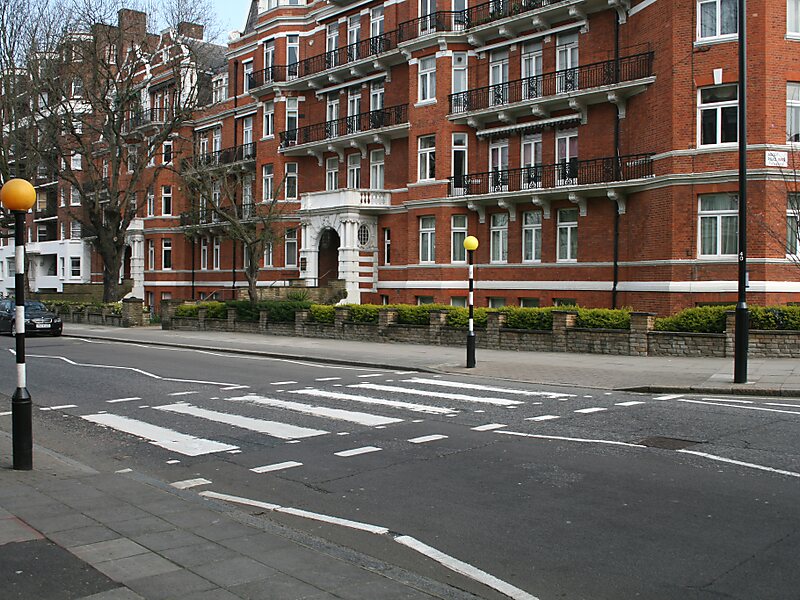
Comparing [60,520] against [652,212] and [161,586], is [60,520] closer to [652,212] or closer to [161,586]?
[161,586]

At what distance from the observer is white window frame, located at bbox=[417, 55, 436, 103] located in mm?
36156

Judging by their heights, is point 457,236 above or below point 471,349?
above

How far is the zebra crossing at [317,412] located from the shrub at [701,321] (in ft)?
24.5

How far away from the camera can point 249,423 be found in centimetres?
1223

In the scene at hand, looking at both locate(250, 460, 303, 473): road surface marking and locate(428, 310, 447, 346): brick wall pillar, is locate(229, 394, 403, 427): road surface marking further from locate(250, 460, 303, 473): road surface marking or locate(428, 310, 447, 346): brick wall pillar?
locate(428, 310, 447, 346): brick wall pillar

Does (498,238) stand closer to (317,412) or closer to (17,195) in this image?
(317,412)

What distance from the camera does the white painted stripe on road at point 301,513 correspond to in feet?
22.8

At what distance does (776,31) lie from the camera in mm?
25125

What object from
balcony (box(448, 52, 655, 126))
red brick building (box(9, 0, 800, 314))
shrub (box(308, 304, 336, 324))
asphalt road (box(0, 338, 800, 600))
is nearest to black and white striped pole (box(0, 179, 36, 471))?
asphalt road (box(0, 338, 800, 600))

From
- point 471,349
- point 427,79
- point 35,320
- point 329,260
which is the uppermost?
point 427,79

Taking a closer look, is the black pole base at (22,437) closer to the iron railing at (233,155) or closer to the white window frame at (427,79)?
the white window frame at (427,79)

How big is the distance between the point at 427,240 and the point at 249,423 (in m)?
25.1

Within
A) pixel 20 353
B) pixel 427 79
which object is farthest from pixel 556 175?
pixel 20 353

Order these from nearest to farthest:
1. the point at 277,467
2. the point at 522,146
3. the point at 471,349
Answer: the point at 277,467
the point at 471,349
the point at 522,146
